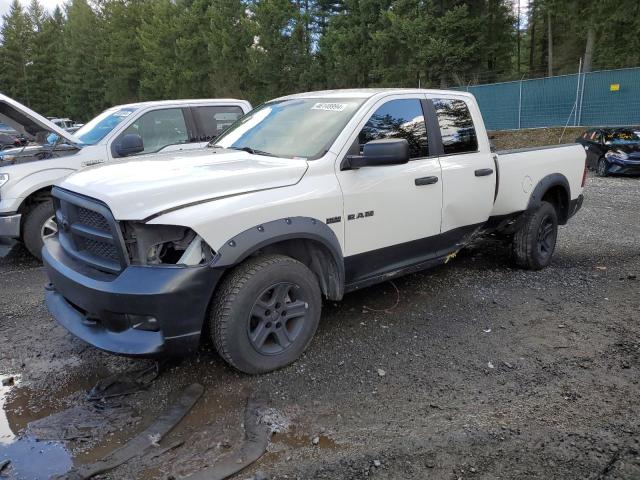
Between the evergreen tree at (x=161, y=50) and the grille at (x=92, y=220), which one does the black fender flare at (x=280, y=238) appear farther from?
the evergreen tree at (x=161, y=50)

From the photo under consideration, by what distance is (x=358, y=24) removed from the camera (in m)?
33.7

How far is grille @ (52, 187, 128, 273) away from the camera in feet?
10.3

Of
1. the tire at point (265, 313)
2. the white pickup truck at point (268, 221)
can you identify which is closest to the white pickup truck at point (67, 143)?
the white pickup truck at point (268, 221)

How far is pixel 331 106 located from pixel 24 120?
443 cm

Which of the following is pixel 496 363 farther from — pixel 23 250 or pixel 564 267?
pixel 23 250

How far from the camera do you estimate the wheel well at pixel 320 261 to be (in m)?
3.76

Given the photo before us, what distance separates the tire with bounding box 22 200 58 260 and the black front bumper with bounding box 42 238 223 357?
365 cm

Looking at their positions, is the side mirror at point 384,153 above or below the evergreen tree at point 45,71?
below

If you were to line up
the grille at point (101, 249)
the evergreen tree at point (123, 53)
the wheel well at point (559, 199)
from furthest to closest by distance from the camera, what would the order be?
the evergreen tree at point (123, 53), the wheel well at point (559, 199), the grille at point (101, 249)

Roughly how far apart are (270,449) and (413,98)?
10.5 ft

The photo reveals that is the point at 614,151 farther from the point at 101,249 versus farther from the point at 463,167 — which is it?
the point at 101,249

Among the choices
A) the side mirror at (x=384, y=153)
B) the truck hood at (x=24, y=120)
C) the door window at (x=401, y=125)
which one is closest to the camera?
the side mirror at (x=384, y=153)

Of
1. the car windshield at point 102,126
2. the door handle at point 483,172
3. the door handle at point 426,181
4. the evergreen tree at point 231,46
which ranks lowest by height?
the door handle at point 483,172

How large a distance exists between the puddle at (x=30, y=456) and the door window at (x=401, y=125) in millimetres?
2874
